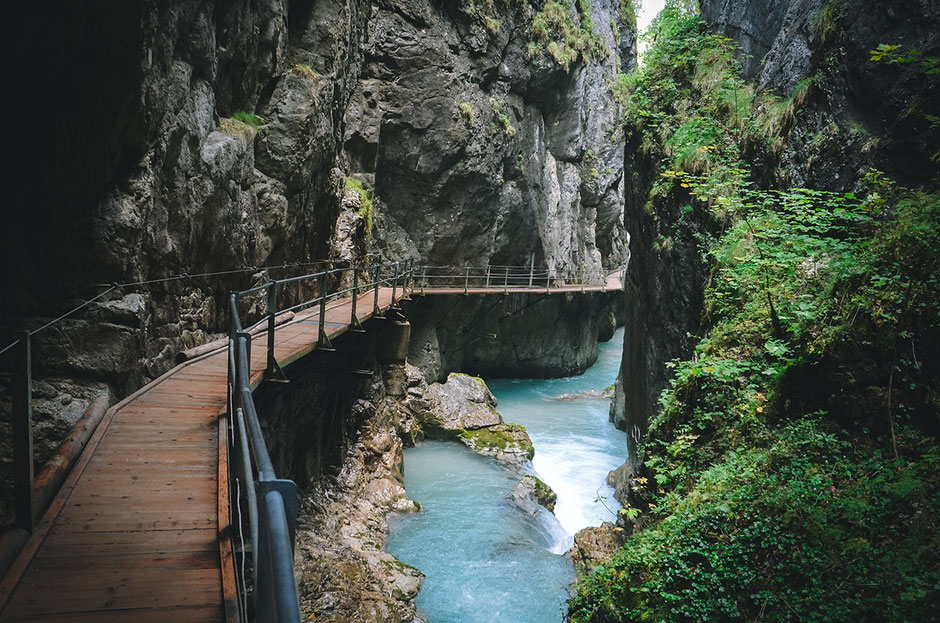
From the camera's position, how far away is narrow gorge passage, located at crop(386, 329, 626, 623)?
8.15m

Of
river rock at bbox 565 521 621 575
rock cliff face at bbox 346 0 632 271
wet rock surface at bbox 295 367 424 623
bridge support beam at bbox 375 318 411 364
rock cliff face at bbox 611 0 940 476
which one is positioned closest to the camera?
rock cliff face at bbox 611 0 940 476

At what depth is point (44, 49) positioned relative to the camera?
4.48 metres

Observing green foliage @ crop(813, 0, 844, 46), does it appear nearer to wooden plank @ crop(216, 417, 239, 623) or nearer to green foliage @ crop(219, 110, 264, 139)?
green foliage @ crop(219, 110, 264, 139)

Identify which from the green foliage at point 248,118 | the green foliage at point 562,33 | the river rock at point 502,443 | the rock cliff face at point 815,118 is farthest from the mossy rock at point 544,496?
the green foliage at point 562,33

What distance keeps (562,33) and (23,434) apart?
24.3 meters

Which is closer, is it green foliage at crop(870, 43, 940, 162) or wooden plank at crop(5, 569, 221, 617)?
wooden plank at crop(5, 569, 221, 617)

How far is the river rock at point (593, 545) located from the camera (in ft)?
28.9

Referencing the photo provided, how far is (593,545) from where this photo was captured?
9.27 metres

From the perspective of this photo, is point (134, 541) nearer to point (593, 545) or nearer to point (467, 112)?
point (593, 545)

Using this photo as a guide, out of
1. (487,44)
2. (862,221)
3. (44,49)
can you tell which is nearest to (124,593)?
(44,49)

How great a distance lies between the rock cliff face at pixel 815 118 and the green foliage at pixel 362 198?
753 cm

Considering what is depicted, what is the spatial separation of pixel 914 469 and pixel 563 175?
77.4ft

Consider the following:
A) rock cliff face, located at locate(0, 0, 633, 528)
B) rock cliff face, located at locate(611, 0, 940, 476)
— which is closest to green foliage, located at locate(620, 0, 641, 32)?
rock cliff face, located at locate(0, 0, 633, 528)

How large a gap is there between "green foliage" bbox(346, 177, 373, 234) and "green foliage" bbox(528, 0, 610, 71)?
33.5 ft
